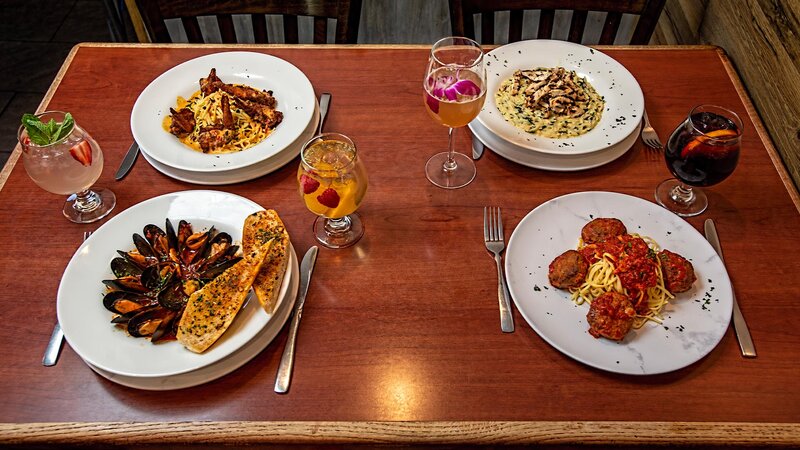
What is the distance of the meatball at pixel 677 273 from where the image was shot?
116 centimetres

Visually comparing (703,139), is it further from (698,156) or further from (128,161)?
(128,161)

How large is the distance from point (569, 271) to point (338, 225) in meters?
0.50

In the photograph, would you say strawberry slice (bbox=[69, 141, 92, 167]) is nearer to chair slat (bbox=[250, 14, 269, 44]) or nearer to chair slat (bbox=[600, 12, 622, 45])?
chair slat (bbox=[250, 14, 269, 44])

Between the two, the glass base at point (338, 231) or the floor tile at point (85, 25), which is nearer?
the glass base at point (338, 231)

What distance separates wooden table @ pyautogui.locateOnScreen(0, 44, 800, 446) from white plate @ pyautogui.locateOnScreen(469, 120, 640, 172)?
24mm

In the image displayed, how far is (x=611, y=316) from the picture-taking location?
1.10m

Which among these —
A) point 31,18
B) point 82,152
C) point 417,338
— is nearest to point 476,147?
point 417,338

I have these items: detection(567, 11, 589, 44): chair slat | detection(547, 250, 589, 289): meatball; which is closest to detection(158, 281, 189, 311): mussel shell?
detection(547, 250, 589, 289): meatball

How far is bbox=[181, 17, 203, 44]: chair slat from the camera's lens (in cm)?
194

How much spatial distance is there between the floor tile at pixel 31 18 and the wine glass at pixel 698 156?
3927mm

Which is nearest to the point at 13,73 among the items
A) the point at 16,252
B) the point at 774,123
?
the point at 16,252

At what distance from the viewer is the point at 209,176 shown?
1414 millimetres

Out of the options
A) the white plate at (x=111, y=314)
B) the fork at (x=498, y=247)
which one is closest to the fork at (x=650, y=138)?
the fork at (x=498, y=247)

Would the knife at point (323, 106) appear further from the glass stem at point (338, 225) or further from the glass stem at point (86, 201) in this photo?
the glass stem at point (86, 201)
